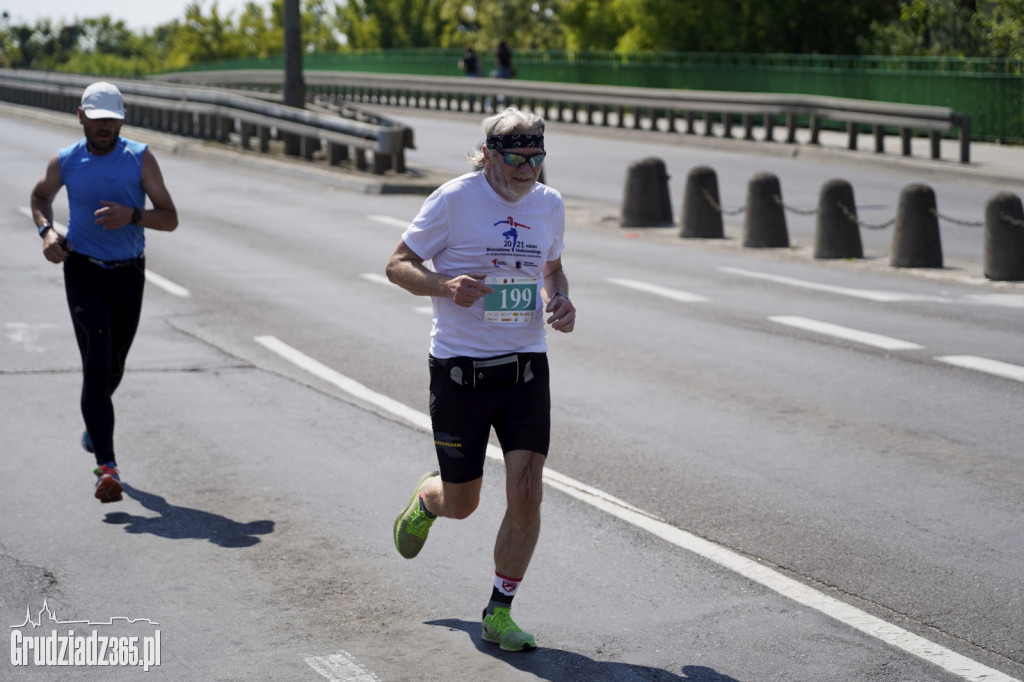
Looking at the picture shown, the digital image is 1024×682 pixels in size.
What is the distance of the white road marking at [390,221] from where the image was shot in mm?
20263

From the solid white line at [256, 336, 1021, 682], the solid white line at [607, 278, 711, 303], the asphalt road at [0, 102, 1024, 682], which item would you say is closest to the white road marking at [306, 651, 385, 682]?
the asphalt road at [0, 102, 1024, 682]

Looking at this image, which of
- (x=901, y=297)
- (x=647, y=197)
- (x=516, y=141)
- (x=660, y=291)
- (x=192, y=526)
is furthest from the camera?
(x=647, y=197)

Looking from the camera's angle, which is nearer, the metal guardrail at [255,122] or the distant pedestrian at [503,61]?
the metal guardrail at [255,122]

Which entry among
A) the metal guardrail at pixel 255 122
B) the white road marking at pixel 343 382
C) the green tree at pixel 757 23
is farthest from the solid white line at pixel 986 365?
the green tree at pixel 757 23

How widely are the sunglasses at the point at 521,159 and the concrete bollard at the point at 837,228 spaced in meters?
11.9

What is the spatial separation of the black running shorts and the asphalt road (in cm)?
68

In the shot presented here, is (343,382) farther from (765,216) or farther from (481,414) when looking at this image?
(765,216)

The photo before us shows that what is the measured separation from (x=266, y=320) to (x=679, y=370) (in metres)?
3.97

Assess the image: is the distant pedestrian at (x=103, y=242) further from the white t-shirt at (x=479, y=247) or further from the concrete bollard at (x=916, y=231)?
the concrete bollard at (x=916, y=231)

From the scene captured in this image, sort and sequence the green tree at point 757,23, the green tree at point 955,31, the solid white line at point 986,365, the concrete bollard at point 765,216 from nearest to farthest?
the solid white line at point 986,365, the concrete bollard at point 765,216, the green tree at point 955,31, the green tree at point 757,23

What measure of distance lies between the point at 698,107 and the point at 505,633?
101ft

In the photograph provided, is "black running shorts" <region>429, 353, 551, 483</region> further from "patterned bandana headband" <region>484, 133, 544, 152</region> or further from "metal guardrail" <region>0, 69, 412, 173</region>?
"metal guardrail" <region>0, 69, 412, 173</region>

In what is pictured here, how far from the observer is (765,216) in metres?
18.1

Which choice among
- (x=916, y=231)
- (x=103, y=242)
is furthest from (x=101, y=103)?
(x=916, y=231)
